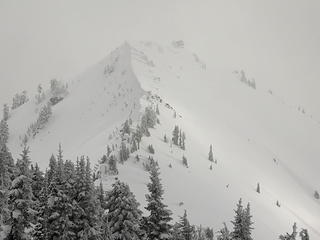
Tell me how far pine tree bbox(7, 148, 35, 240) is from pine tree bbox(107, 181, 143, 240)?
5.76 meters

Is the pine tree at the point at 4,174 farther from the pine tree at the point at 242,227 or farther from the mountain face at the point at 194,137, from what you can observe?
the mountain face at the point at 194,137

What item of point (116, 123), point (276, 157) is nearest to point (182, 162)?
point (116, 123)

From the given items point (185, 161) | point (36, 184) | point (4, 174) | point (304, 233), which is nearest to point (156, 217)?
point (304, 233)

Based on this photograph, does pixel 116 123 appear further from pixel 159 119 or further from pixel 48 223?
pixel 48 223

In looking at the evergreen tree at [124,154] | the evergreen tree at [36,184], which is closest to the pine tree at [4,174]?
the evergreen tree at [36,184]

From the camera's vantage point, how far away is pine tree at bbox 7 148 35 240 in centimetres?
3097

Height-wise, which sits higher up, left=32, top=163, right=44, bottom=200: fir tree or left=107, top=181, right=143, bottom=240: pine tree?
left=32, top=163, right=44, bottom=200: fir tree

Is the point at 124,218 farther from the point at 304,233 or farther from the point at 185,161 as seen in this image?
the point at 185,161

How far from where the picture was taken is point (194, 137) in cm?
10850

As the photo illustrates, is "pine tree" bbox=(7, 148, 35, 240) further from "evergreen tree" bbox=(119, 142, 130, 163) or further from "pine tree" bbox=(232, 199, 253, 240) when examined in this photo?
"evergreen tree" bbox=(119, 142, 130, 163)

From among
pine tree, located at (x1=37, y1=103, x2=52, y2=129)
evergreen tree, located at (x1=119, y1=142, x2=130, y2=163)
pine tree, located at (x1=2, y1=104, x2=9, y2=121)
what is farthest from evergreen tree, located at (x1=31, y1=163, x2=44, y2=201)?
pine tree, located at (x1=2, y1=104, x2=9, y2=121)

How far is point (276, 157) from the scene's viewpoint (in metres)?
147

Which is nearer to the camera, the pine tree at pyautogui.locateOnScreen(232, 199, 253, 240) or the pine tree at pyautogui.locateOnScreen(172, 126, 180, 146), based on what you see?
the pine tree at pyautogui.locateOnScreen(232, 199, 253, 240)

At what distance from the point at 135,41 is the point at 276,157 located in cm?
7949
